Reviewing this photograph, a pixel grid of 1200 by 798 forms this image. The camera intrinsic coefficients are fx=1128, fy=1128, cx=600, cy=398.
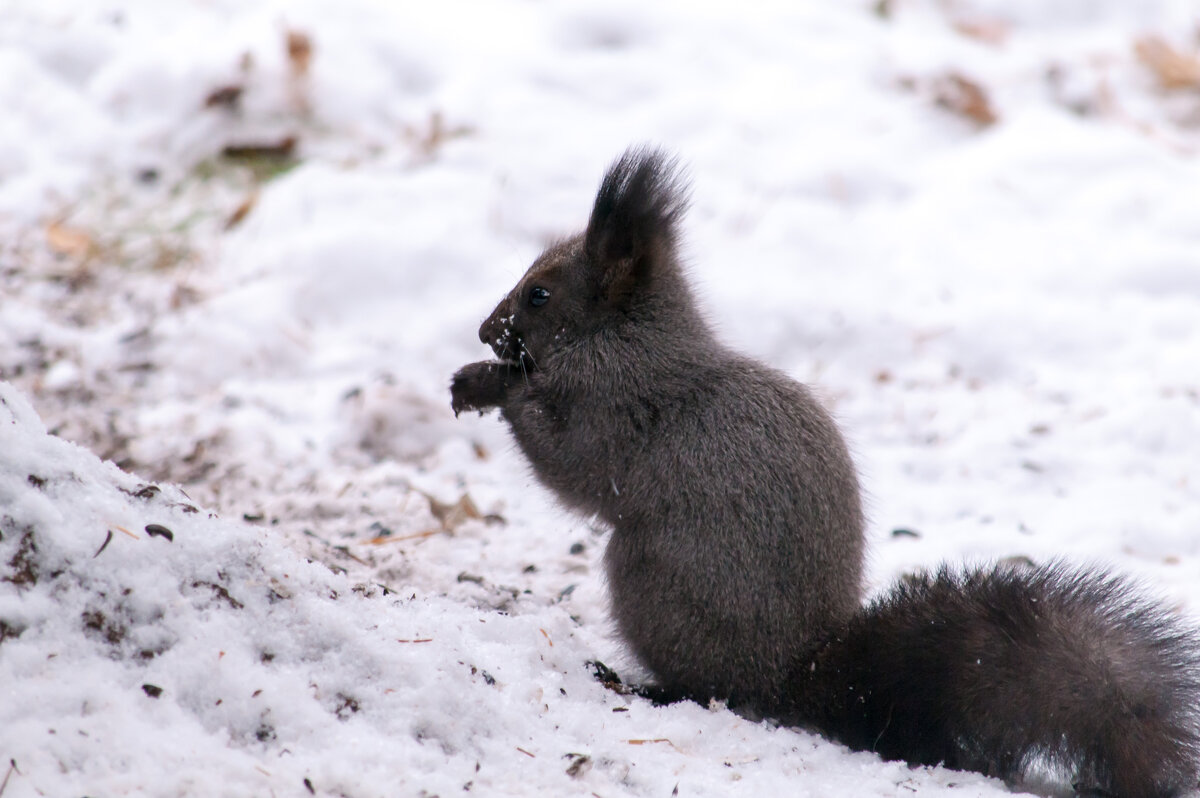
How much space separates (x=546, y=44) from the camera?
514 centimetres

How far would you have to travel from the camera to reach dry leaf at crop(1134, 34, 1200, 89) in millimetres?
5242

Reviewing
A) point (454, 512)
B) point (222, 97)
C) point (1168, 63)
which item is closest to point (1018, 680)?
point (454, 512)

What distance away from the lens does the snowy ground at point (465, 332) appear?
1582mm

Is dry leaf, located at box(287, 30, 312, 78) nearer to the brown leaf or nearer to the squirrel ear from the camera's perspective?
the brown leaf

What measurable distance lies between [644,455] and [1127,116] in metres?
3.91

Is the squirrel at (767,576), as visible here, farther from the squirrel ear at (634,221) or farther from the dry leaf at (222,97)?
the dry leaf at (222,97)

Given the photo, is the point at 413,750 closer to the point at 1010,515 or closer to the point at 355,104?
the point at 1010,515

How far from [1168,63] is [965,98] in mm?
1180

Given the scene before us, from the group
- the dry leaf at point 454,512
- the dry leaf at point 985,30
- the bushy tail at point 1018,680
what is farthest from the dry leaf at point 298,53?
the bushy tail at point 1018,680

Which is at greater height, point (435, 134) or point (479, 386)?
point (479, 386)

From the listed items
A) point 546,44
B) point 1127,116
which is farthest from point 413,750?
point 1127,116

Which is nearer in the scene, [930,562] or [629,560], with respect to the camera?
[629,560]

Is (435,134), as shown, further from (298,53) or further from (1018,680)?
(1018,680)

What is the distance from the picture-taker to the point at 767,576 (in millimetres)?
1999
